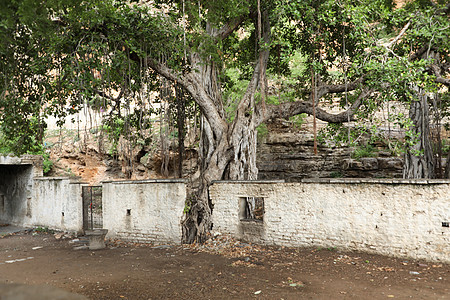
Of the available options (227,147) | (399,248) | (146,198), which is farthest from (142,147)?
(399,248)

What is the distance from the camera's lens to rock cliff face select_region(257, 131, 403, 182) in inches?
512

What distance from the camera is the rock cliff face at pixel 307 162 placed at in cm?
1300

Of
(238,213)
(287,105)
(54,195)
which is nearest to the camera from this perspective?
(238,213)

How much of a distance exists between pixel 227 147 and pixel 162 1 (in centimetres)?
447

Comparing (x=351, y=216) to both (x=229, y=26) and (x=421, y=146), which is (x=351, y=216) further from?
(x=229, y=26)

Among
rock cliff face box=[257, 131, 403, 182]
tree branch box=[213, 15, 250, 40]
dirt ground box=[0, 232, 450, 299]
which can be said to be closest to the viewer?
dirt ground box=[0, 232, 450, 299]

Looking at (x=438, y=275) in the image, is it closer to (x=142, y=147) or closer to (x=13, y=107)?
(x=13, y=107)

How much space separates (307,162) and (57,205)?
994 cm

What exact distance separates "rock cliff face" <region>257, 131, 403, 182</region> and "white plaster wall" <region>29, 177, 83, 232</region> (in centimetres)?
744

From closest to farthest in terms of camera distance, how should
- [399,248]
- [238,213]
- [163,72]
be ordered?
[399,248], [238,213], [163,72]

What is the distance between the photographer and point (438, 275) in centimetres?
494

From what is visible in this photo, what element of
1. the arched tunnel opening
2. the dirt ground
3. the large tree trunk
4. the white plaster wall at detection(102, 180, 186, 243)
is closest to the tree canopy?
the large tree trunk

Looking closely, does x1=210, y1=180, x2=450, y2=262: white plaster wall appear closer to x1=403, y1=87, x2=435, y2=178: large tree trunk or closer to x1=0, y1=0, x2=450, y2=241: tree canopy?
x1=0, y1=0, x2=450, y2=241: tree canopy

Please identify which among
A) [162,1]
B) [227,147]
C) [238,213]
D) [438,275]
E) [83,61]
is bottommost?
[438,275]
